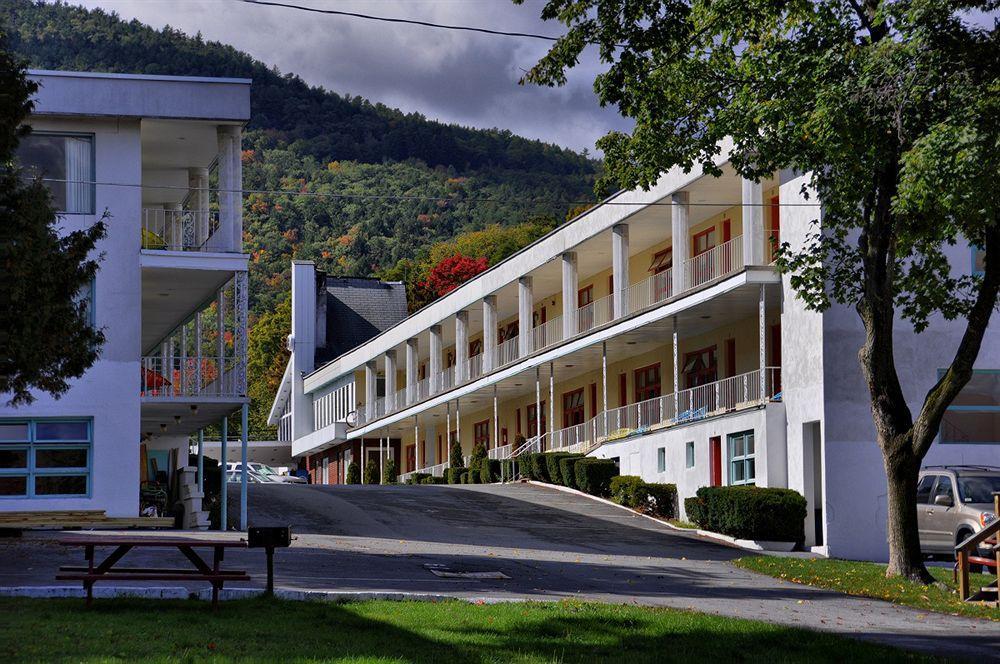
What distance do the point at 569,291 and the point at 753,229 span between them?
12.8 metres

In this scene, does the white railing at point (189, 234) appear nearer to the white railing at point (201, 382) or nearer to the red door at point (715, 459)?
the white railing at point (201, 382)

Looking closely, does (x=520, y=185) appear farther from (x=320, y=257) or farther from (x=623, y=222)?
(x=623, y=222)

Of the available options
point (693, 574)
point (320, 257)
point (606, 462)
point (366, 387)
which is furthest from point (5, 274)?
point (320, 257)

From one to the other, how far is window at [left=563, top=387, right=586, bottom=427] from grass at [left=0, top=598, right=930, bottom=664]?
35619 millimetres

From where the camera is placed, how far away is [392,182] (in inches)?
4473

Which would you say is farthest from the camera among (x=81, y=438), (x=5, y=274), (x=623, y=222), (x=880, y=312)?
(x=623, y=222)

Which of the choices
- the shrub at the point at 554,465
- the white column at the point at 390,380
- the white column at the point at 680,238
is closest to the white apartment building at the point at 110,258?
the white column at the point at 680,238

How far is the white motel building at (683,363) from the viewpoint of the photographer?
28484 millimetres

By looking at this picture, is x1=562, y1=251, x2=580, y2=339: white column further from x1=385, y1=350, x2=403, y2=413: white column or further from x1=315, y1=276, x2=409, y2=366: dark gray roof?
x1=315, y1=276, x2=409, y2=366: dark gray roof

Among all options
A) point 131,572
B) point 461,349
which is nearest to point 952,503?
point 131,572

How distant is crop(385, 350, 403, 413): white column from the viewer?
6444 centimetres

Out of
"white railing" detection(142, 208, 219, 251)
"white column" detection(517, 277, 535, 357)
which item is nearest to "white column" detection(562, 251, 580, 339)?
"white column" detection(517, 277, 535, 357)

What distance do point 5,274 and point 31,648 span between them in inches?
349

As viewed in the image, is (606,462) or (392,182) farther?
(392,182)
